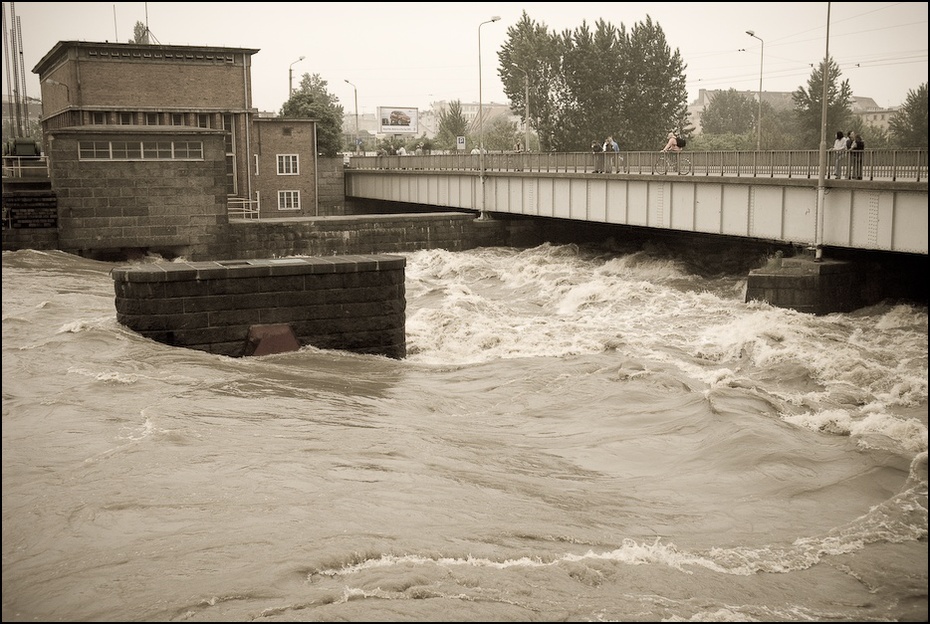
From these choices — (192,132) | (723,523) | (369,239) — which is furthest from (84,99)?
(723,523)

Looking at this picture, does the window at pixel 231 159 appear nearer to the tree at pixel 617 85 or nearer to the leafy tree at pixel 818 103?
the tree at pixel 617 85

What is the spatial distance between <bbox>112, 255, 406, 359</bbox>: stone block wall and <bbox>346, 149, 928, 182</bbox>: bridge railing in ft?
46.5

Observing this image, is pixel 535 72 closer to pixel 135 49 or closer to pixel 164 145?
pixel 135 49

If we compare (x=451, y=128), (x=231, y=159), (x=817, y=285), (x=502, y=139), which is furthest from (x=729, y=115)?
(x=817, y=285)

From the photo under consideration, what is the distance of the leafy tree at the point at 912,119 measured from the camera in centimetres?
5334

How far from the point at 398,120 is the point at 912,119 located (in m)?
68.2

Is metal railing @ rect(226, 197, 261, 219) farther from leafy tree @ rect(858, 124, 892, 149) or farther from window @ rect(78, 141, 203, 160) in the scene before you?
leafy tree @ rect(858, 124, 892, 149)

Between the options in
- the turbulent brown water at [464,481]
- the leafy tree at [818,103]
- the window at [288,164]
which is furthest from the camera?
the leafy tree at [818,103]

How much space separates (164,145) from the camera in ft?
152

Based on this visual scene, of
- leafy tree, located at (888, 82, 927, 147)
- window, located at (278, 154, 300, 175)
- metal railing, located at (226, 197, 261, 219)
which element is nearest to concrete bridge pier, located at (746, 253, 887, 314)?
leafy tree, located at (888, 82, 927, 147)

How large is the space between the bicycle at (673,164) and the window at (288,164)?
109 ft

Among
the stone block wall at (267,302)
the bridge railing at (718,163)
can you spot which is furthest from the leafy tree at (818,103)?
the stone block wall at (267,302)

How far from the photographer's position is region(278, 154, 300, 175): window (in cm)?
6309

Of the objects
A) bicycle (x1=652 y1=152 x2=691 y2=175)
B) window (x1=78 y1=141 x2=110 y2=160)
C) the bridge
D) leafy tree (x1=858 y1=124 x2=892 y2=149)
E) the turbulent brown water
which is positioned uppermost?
leafy tree (x1=858 y1=124 x2=892 y2=149)
